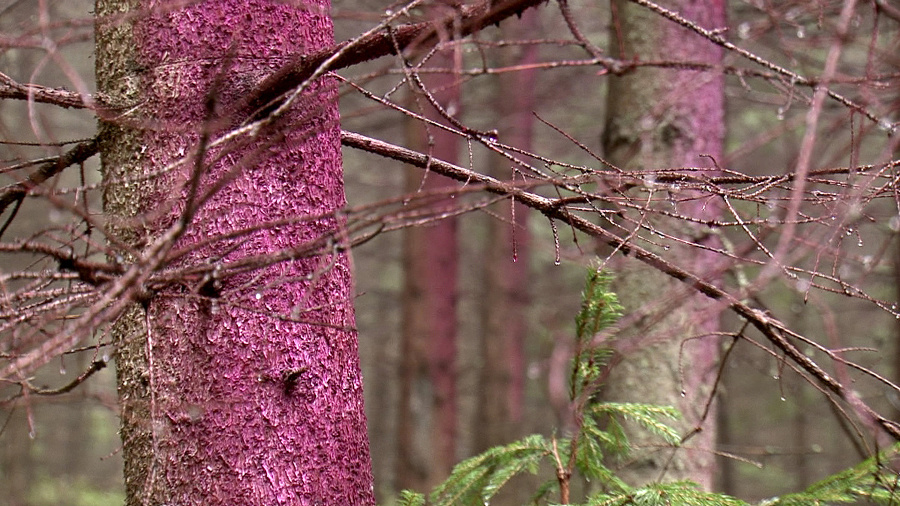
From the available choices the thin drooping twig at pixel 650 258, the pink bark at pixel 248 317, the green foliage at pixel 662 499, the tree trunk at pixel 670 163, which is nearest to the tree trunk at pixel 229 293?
the pink bark at pixel 248 317

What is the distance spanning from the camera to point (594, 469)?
7.82 ft

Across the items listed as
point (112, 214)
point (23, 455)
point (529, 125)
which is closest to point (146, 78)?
point (112, 214)

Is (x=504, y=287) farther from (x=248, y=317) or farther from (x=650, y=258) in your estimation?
(x=248, y=317)

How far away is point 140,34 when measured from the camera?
2.17 metres

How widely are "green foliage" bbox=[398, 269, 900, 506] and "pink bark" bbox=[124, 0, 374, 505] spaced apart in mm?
423

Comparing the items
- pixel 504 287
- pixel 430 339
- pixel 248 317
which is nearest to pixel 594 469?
pixel 248 317

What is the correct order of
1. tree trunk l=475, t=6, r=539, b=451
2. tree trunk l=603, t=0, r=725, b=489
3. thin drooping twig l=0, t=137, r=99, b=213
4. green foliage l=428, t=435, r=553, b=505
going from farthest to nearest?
1. tree trunk l=475, t=6, r=539, b=451
2. tree trunk l=603, t=0, r=725, b=489
3. green foliage l=428, t=435, r=553, b=505
4. thin drooping twig l=0, t=137, r=99, b=213

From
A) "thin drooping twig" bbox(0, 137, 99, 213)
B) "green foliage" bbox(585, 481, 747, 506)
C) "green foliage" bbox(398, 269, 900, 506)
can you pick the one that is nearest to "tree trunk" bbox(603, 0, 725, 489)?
"green foliage" bbox(398, 269, 900, 506)

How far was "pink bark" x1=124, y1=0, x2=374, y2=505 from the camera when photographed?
1.95 meters

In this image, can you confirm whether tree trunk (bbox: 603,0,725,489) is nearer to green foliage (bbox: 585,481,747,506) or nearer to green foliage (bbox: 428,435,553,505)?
green foliage (bbox: 428,435,553,505)

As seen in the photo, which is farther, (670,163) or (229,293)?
(670,163)

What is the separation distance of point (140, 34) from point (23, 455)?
11729 mm

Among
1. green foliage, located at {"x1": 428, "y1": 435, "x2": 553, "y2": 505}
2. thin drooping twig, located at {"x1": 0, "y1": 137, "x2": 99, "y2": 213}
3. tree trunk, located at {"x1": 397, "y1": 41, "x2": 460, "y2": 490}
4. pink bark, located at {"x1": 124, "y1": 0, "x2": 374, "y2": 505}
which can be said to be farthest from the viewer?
tree trunk, located at {"x1": 397, "y1": 41, "x2": 460, "y2": 490}

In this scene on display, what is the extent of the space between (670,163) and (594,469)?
2.09 meters
